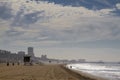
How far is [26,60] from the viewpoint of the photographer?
12062 centimetres

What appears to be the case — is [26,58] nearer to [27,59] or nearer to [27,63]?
[27,59]

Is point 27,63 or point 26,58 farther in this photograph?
point 27,63

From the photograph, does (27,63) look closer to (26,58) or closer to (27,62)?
(27,62)

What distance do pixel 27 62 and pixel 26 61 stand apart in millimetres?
3561

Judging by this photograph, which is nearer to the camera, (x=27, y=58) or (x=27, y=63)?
(x=27, y=58)

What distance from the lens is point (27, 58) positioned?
11750 cm

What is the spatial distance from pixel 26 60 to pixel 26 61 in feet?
3.83

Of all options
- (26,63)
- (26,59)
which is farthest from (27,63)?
(26,59)

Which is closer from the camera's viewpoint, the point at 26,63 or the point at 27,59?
the point at 27,59

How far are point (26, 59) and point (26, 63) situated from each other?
8.65 m

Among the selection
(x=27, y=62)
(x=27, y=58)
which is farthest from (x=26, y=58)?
(x=27, y=62)

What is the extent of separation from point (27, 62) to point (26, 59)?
640 cm

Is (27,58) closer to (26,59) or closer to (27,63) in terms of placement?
(26,59)

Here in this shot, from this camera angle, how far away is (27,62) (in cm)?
12519
